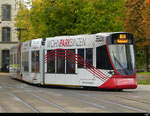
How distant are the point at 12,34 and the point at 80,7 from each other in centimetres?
3554

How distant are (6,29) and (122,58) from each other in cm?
4756

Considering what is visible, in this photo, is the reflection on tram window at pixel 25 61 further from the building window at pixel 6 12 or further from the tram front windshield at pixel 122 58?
the building window at pixel 6 12

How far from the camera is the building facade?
66.4 metres

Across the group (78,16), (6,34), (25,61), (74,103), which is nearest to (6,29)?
(6,34)

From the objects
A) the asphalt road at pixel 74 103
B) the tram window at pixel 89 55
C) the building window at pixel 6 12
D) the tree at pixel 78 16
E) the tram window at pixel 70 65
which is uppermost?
the building window at pixel 6 12

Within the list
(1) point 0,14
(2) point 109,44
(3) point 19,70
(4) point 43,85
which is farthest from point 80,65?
(1) point 0,14

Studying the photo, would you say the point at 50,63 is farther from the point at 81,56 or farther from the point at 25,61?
the point at 25,61

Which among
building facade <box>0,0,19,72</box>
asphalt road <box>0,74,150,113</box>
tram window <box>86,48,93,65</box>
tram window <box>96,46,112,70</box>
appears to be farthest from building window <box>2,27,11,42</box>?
asphalt road <box>0,74,150,113</box>

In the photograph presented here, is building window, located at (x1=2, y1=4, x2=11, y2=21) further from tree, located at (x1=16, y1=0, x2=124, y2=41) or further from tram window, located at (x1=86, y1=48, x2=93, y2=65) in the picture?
tram window, located at (x1=86, y1=48, x2=93, y2=65)

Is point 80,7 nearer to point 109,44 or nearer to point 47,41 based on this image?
point 47,41

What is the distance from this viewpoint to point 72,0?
108 feet

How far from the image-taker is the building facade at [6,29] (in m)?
66.4

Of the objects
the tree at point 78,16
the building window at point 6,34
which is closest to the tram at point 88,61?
the tree at point 78,16

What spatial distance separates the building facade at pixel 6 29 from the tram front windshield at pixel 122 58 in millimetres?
46211
